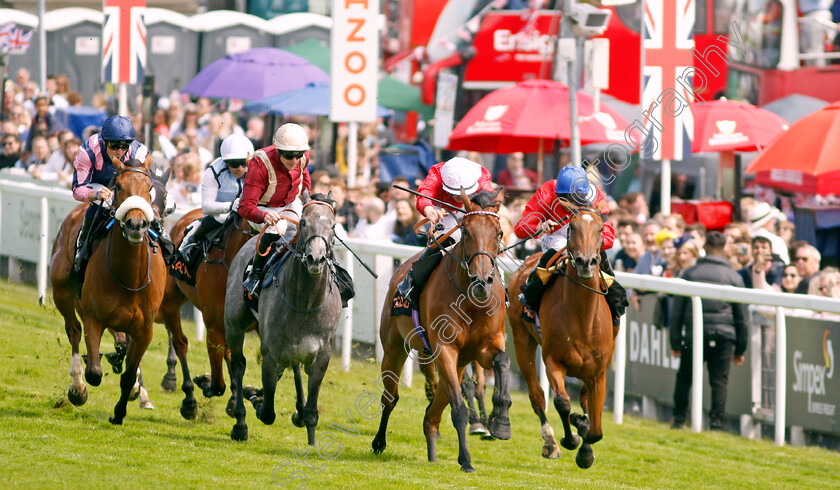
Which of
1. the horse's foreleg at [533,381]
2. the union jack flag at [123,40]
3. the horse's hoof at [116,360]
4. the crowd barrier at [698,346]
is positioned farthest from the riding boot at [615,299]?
the union jack flag at [123,40]

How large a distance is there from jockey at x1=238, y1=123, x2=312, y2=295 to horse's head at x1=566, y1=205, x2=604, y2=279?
190cm

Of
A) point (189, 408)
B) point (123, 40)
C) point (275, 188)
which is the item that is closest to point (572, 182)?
point (275, 188)

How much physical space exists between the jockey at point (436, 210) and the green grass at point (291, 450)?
43.5 inches

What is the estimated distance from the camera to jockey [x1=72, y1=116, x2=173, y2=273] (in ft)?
29.8

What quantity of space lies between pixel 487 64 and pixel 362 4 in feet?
24.5

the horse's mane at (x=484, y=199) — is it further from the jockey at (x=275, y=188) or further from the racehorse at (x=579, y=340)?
the jockey at (x=275, y=188)

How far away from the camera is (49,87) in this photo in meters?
21.8

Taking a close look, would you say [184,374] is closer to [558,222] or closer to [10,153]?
[558,222]

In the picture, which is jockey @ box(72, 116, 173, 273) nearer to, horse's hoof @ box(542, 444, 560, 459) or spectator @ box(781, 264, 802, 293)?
horse's hoof @ box(542, 444, 560, 459)

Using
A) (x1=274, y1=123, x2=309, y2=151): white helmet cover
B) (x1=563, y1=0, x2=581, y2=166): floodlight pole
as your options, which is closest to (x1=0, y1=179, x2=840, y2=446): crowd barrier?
(x1=563, y1=0, x2=581, y2=166): floodlight pole

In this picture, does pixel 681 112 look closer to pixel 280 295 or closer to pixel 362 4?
pixel 362 4

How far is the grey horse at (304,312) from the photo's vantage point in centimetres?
791

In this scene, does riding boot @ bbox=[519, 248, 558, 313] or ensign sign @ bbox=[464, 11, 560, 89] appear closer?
riding boot @ bbox=[519, 248, 558, 313]

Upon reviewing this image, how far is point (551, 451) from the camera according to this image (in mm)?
9078
